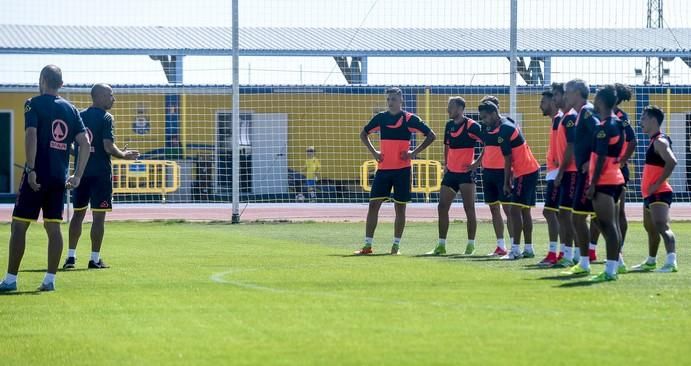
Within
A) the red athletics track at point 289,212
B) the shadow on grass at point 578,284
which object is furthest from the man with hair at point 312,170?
the shadow on grass at point 578,284

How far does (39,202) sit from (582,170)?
5.32 meters

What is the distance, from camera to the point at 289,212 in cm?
3125

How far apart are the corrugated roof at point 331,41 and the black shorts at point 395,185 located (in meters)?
19.0

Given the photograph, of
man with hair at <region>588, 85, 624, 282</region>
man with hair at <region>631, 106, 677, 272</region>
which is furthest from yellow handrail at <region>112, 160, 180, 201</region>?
man with hair at <region>588, 85, 624, 282</region>

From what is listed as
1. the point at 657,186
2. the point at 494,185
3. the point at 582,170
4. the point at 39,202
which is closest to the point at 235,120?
the point at 494,185

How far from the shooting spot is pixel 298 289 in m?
11.4

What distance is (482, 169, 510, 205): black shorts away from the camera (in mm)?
16844

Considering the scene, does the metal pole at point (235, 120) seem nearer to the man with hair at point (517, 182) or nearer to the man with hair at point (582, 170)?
the man with hair at point (517, 182)

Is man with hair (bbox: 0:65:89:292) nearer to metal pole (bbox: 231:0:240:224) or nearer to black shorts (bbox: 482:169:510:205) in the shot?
black shorts (bbox: 482:169:510:205)

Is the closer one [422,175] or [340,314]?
[340,314]

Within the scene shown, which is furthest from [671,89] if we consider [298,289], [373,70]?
[298,289]

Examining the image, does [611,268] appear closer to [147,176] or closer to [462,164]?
[462,164]

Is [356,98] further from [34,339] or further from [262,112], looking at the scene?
[34,339]

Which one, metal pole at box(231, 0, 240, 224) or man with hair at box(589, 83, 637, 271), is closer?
man with hair at box(589, 83, 637, 271)
